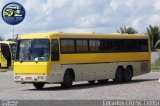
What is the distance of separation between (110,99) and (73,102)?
1.55 metres

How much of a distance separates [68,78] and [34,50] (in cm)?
220

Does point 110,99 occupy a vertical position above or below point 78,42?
below

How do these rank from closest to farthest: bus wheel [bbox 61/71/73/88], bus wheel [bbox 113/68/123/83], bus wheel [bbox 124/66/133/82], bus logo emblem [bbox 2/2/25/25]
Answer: bus wheel [bbox 61/71/73/88], bus wheel [bbox 113/68/123/83], bus wheel [bbox 124/66/133/82], bus logo emblem [bbox 2/2/25/25]

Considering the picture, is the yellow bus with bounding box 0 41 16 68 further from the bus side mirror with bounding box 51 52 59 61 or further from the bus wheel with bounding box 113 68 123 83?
the bus side mirror with bounding box 51 52 59 61

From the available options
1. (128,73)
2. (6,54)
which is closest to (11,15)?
(6,54)

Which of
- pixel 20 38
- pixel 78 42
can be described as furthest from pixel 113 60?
pixel 20 38

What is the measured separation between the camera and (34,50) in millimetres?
28516

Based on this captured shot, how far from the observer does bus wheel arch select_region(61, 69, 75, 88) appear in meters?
29.0

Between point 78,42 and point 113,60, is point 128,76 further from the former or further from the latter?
point 78,42

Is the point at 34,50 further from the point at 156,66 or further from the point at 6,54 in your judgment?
the point at 6,54

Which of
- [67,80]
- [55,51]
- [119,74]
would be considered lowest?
[67,80]

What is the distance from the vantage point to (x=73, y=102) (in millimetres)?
20484

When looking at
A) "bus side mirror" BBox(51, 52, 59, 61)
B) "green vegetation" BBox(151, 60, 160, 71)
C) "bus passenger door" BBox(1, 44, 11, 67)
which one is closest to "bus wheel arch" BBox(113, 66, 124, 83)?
"bus side mirror" BBox(51, 52, 59, 61)

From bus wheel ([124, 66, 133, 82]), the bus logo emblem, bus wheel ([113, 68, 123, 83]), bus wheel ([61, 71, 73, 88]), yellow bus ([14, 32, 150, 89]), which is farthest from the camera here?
the bus logo emblem
